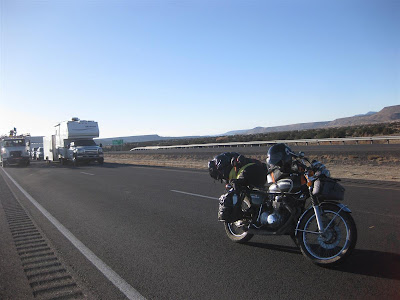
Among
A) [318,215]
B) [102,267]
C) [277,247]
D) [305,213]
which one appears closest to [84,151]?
[102,267]

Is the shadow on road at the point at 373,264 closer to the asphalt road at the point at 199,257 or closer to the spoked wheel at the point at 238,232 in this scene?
the asphalt road at the point at 199,257

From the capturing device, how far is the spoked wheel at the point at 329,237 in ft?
14.5

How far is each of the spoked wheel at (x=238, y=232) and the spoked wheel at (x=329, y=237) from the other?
40.9 inches

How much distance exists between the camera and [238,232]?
6.07 m

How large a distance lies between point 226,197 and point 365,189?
682 centimetres

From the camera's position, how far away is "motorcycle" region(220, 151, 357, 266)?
4.55 meters

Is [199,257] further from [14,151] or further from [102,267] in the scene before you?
[14,151]

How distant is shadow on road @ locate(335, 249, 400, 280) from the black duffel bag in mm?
902

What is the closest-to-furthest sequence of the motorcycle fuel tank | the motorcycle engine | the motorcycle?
the motorcycle < the motorcycle fuel tank < the motorcycle engine

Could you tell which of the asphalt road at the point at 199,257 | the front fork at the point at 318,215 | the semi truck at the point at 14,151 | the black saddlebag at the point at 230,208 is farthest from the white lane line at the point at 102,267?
the semi truck at the point at 14,151

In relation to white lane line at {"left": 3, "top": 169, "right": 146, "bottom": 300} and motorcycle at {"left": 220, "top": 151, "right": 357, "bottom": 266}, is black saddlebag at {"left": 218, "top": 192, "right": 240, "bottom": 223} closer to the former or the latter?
motorcycle at {"left": 220, "top": 151, "right": 357, "bottom": 266}

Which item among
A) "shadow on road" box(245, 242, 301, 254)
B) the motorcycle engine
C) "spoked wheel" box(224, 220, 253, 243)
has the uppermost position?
the motorcycle engine

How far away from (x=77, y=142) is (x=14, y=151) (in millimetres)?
7379

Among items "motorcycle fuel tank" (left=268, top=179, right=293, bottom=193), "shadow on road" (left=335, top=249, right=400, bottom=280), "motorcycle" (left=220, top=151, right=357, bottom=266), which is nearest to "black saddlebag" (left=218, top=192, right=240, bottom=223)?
"motorcycle" (left=220, top=151, right=357, bottom=266)
